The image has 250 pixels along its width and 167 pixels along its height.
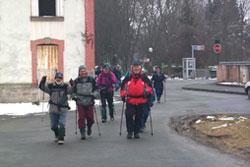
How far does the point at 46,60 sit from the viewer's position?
1197 inches

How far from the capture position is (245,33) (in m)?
79.4

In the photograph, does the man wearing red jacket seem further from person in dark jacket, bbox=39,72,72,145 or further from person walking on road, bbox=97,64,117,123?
person walking on road, bbox=97,64,117,123

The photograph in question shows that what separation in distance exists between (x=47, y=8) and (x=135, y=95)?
673 inches

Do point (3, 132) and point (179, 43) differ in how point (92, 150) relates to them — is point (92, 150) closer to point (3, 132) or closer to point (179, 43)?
point (3, 132)

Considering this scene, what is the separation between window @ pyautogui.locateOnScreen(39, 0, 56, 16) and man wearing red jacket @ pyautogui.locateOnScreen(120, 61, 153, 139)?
1673 cm

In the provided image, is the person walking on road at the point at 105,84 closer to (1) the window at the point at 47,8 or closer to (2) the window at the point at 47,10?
(2) the window at the point at 47,10

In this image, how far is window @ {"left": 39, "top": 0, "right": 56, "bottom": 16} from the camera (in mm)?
30359

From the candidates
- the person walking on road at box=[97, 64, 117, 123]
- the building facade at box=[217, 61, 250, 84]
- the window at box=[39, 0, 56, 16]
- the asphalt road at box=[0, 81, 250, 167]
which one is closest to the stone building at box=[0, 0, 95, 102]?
the window at box=[39, 0, 56, 16]

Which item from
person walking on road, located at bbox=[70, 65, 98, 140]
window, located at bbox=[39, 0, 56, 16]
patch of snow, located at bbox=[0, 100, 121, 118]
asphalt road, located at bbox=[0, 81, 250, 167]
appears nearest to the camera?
asphalt road, located at bbox=[0, 81, 250, 167]

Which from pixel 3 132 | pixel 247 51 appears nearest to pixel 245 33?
pixel 247 51

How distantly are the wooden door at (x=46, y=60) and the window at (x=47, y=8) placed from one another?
159 cm

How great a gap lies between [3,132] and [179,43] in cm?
5963

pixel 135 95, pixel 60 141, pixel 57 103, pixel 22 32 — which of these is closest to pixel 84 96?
pixel 57 103

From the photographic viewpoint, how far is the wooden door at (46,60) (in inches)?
1196
